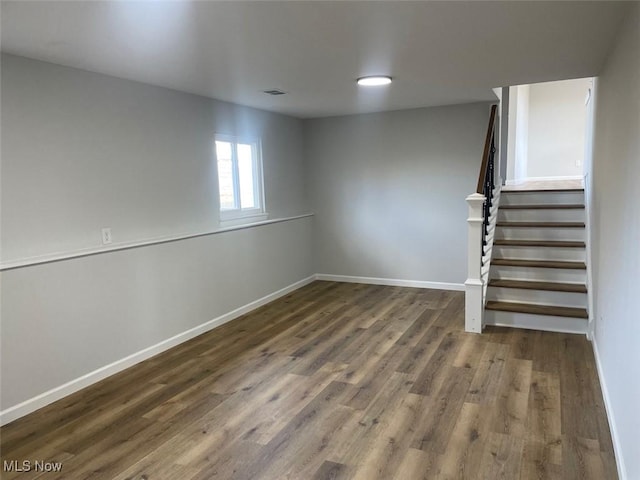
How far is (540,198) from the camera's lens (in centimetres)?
502

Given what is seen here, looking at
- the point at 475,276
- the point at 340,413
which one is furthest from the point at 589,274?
the point at 340,413

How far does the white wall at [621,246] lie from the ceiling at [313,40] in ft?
0.98

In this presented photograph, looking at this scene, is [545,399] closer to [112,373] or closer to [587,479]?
[587,479]

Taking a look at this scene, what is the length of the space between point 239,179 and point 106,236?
1777 mm

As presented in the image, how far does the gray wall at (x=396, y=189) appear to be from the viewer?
5129 mm

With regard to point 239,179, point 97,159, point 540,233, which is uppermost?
point 97,159

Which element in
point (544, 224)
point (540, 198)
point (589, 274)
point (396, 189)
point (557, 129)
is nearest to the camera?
point (589, 274)

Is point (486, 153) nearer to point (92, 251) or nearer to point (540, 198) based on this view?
point (540, 198)

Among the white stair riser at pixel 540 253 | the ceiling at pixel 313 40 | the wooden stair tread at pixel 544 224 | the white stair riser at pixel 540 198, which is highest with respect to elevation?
the ceiling at pixel 313 40

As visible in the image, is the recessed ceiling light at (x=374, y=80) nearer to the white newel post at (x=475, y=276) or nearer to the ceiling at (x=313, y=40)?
the ceiling at (x=313, y=40)

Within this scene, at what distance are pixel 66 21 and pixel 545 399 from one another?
3.31m

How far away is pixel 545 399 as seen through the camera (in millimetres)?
2764

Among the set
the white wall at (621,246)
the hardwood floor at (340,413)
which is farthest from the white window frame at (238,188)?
the white wall at (621,246)

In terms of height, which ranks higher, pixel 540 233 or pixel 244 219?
pixel 244 219
